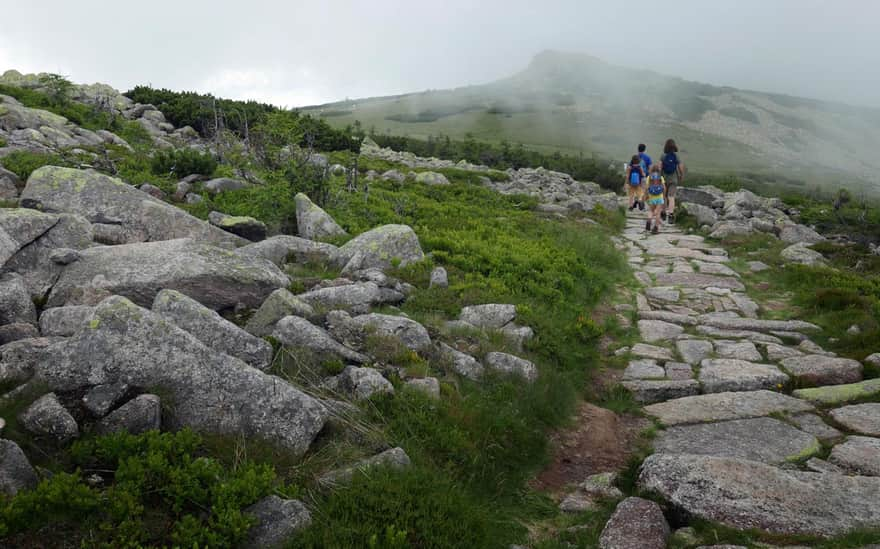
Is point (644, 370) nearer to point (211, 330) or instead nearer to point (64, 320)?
point (211, 330)

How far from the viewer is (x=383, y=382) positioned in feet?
21.6

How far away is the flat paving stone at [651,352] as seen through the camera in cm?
1026

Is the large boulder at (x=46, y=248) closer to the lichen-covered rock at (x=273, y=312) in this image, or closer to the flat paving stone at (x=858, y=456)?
the lichen-covered rock at (x=273, y=312)

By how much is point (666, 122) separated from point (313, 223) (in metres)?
159

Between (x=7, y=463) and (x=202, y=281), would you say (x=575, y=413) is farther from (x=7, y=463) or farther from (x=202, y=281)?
(x=7, y=463)

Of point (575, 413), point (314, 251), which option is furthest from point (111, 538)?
point (314, 251)

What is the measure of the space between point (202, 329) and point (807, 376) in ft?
30.1

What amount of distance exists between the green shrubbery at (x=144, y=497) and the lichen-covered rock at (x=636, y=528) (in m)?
3.30

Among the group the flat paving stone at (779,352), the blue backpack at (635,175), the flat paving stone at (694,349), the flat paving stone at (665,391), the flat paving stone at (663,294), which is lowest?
the flat paving stone at (665,391)

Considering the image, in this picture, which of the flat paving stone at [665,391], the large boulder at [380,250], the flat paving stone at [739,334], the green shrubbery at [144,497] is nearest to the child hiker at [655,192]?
the flat paving stone at [739,334]

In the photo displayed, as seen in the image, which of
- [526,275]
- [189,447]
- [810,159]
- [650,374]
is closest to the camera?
[189,447]

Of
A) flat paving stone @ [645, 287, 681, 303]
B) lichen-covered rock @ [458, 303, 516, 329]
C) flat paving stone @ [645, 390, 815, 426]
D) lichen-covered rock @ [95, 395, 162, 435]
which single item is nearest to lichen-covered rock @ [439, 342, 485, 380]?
lichen-covered rock @ [458, 303, 516, 329]

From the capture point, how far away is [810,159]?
12888 centimetres

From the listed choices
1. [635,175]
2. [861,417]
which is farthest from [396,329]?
[635,175]
